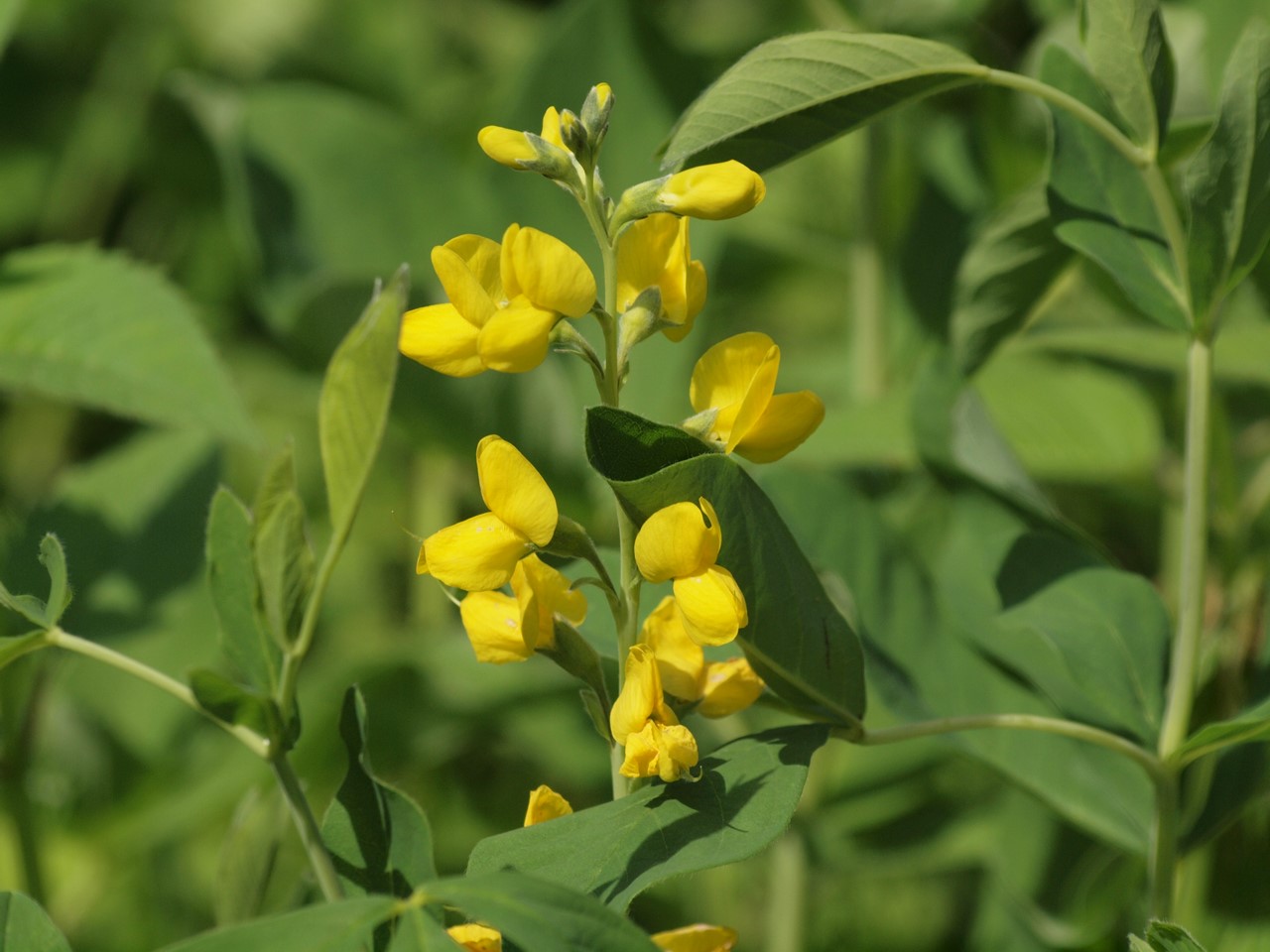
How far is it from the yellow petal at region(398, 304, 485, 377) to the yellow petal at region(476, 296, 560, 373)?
0.03ft

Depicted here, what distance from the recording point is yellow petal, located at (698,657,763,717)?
522mm

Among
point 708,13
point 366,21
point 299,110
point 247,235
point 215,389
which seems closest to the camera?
point 215,389

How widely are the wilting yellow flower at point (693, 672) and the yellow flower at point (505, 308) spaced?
11 centimetres

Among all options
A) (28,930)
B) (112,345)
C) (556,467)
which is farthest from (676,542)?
(556,467)

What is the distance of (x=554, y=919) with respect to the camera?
0.40 metres

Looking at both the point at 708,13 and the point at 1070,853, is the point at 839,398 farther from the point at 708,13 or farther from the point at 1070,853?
the point at 708,13

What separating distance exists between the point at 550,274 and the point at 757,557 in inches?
4.7

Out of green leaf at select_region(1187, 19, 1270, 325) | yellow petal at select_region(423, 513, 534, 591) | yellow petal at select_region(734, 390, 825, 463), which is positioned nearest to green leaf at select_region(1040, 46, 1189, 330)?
green leaf at select_region(1187, 19, 1270, 325)

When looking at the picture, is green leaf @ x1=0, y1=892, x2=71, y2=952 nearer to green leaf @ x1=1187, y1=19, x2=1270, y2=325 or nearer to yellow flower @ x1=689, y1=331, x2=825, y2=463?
yellow flower @ x1=689, y1=331, x2=825, y2=463

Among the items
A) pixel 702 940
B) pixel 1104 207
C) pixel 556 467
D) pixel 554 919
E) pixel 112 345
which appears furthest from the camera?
pixel 556 467

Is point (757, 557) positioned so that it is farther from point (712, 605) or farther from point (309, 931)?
point (309, 931)

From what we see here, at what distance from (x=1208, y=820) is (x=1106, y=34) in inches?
15.5

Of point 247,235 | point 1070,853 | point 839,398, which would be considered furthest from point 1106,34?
point 839,398

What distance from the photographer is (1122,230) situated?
2.09 feet
